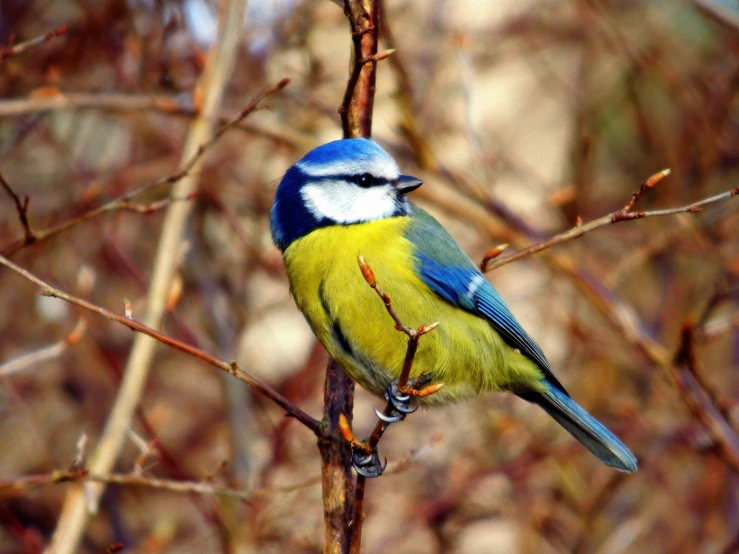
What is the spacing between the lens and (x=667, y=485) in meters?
4.74

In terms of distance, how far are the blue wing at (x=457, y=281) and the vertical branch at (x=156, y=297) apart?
0.95 meters

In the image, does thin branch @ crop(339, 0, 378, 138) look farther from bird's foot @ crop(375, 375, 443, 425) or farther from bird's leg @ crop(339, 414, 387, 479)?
bird's leg @ crop(339, 414, 387, 479)

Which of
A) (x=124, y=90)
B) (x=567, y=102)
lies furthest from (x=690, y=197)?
(x=124, y=90)

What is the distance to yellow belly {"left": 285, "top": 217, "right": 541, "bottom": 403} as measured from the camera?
2701 millimetres

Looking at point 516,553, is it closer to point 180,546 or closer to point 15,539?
point 180,546

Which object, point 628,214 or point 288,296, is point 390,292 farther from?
point 288,296

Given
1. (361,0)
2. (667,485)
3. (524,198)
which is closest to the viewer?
(361,0)

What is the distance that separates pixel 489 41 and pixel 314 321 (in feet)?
13.2

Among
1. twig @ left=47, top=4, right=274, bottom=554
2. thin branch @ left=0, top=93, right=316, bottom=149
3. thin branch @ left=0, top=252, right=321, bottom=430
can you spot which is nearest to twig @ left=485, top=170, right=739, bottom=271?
thin branch @ left=0, top=252, right=321, bottom=430

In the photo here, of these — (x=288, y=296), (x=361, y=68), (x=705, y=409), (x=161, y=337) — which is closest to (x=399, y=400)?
(x=161, y=337)

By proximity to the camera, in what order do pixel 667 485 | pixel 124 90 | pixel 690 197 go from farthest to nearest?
pixel 690 197 → pixel 667 485 → pixel 124 90

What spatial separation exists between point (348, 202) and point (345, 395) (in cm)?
74

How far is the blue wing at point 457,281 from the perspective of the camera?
2957 mm

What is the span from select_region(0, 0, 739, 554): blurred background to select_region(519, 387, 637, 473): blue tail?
22.6 inches
